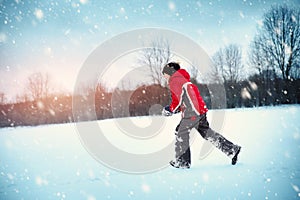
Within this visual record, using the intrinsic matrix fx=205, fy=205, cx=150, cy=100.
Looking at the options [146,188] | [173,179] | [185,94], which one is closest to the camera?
[146,188]

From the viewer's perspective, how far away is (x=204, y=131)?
2840 millimetres

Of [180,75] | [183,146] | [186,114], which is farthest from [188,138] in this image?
[180,75]

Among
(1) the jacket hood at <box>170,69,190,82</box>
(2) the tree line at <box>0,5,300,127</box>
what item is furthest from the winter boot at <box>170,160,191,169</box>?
(2) the tree line at <box>0,5,300,127</box>

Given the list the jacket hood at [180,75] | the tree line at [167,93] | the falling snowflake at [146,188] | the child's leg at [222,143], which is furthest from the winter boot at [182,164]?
the tree line at [167,93]

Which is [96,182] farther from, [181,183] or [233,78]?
[233,78]

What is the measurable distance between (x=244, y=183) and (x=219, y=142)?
62 cm

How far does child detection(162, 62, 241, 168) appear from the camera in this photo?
2729 millimetres

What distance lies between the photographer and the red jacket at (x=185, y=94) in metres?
2.71

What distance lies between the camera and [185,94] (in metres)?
2.72

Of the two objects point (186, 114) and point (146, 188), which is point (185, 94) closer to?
point (186, 114)

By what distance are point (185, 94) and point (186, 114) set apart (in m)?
0.28

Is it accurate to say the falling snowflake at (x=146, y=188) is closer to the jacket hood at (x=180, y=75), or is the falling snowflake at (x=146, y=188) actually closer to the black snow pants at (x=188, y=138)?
the black snow pants at (x=188, y=138)

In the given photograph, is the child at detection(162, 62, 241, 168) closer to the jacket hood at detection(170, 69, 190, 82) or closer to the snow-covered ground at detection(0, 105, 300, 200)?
the jacket hood at detection(170, 69, 190, 82)

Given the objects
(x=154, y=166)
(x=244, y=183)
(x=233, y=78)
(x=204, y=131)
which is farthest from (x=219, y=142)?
(x=233, y=78)
